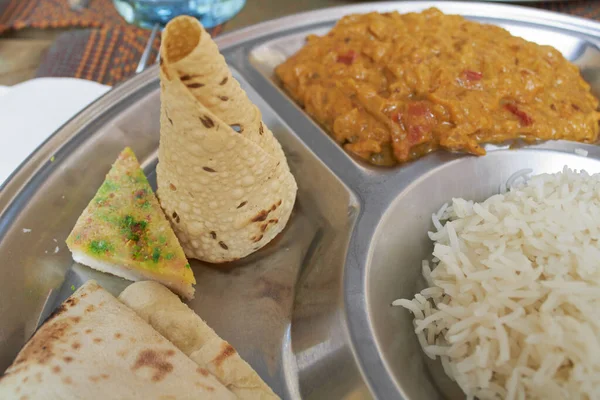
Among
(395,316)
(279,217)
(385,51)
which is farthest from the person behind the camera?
(385,51)

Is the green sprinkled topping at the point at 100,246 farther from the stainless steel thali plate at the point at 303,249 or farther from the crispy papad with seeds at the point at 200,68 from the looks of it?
the crispy papad with seeds at the point at 200,68

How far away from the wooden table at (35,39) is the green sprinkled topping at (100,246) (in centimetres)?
147

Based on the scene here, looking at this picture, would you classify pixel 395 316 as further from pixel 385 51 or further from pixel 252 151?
pixel 385 51

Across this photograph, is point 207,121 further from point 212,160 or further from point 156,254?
point 156,254

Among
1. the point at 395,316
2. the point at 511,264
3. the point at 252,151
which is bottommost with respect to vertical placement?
the point at 395,316

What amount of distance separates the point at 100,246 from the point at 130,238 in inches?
3.5

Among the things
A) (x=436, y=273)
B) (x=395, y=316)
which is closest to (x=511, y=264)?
(x=436, y=273)

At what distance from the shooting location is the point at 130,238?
138 centimetres

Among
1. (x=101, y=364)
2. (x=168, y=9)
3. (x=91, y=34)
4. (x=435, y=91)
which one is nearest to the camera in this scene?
(x=101, y=364)

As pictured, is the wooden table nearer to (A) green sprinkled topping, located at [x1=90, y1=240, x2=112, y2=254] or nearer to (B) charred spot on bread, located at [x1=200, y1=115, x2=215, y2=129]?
(A) green sprinkled topping, located at [x1=90, y1=240, x2=112, y2=254]

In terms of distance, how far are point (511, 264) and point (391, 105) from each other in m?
0.72

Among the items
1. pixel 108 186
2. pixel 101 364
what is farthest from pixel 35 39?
pixel 101 364

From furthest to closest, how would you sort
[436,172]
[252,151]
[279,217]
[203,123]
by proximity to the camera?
1. [436,172]
2. [279,217]
3. [252,151]
4. [203,123]

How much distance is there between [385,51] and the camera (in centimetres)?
185
